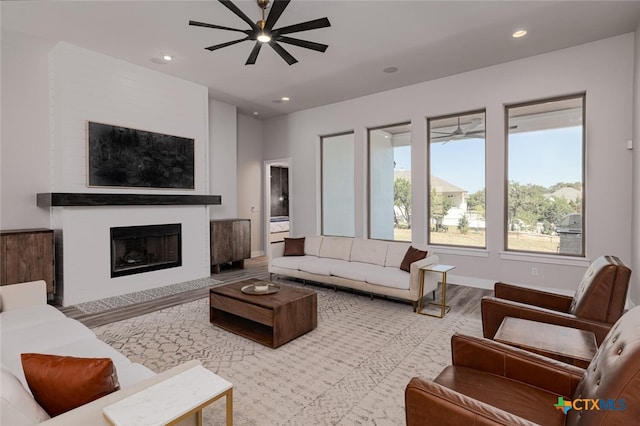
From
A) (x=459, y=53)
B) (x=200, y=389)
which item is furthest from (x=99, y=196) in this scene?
(x=459, y=53)

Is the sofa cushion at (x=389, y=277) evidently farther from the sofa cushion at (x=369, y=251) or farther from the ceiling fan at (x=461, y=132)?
the ceiling fan at (x=461, y=132)

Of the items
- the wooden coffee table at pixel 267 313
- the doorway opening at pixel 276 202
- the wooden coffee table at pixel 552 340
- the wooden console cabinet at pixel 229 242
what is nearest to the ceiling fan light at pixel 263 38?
the wooden coffee table at pixel 267 313

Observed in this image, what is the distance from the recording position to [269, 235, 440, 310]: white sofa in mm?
4109

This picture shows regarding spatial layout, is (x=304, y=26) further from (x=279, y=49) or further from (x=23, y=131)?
(x=23, y=131)

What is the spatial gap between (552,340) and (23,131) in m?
6.24

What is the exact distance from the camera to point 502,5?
3.46 m

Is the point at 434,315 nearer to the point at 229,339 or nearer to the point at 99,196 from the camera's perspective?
the point at 229,339

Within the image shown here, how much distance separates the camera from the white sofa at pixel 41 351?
112 cm

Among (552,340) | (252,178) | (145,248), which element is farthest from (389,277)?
(252,178)

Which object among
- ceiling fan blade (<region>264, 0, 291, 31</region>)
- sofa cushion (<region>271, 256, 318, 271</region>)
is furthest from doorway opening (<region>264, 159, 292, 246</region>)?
ceiling fan blade (<region>264, 0, 291, 31</region>)

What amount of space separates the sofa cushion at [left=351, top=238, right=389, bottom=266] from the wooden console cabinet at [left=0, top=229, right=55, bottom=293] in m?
4.19

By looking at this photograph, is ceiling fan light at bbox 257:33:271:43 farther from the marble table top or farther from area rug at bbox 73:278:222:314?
area rug at bbox 73:278:222:314

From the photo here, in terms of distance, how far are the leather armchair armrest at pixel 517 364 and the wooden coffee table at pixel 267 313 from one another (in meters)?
1.75

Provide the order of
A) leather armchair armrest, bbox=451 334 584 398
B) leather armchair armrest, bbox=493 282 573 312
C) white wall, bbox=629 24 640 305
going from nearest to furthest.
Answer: leather armchair armrest, bbox=451 334 584 398, leather armchair armrest, bbox=493 282 573 312, white wall, bbox=629 24 640 305
